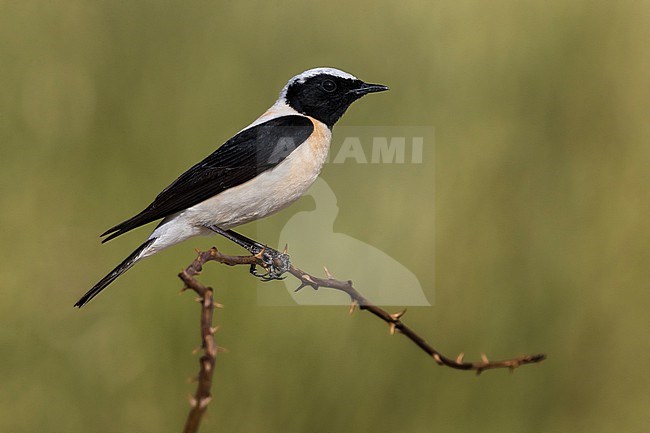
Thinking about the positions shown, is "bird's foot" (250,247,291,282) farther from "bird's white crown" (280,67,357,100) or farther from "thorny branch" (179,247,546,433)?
"bird's white crown" (280,67,357,100)

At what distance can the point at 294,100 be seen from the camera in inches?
92.0

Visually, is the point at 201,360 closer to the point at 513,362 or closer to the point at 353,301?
the point at 353,301

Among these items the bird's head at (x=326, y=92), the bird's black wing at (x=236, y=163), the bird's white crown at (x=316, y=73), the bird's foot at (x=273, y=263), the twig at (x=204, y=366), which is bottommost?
the bird's foot at (x=273, y=263)

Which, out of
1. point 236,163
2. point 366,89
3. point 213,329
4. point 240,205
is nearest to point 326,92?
point 366,89

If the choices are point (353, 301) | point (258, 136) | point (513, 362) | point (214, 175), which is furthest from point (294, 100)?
point (513, 362)

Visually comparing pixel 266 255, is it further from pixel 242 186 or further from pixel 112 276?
pixel 112 276

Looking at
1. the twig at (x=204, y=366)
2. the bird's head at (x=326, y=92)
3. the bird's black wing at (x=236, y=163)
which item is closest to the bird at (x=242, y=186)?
the bird's black wing at (x=236, y=163)

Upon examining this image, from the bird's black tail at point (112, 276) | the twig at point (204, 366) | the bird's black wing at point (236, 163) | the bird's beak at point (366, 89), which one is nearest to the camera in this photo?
the twig at point (204, 366)

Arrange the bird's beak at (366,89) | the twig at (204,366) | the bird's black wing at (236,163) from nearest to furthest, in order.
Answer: the twig at (204,366) → the bird's black wing at (236,163) → the bird's beak at (366,89)

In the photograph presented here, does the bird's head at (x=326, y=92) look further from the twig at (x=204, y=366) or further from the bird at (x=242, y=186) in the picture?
the twig at (x=204, y=366)

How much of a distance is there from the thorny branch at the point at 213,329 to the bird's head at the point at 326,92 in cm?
90

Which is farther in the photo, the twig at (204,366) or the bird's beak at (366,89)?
the bird's beak at (366,89)

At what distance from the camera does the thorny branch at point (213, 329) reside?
0.92 meters

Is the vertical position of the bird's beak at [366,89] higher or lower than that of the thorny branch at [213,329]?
higher
